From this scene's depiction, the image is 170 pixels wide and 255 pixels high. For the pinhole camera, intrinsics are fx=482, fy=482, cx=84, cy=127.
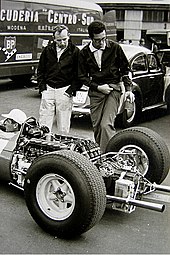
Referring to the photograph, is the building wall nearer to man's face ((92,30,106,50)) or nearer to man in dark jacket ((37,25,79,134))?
man in dark jacket ((37,25,79,134))

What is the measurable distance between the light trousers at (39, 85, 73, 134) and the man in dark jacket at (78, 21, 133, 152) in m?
0.40

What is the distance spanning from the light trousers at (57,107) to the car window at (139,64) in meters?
3.48

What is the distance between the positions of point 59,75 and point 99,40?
0.75 meters

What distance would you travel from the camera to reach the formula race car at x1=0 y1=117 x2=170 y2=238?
12.9 feet

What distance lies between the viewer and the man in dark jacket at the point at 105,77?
19.2ft

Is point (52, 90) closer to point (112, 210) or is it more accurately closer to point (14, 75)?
point (112, 210)

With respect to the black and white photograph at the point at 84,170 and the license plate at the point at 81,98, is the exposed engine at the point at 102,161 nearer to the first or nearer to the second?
the black and white photograph at the point at 84,170

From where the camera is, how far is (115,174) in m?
4.54

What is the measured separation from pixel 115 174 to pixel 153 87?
18.7ft

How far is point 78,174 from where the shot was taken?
13.0 feet

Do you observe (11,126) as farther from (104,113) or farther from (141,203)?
(141,203)

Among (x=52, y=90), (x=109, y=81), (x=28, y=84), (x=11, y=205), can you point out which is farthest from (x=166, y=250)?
(x=28, y=84)

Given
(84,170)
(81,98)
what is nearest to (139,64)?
(81,98)

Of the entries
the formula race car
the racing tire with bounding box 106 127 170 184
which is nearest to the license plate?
the formula race car
